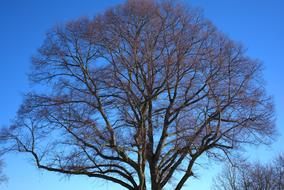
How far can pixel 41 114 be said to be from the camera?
71.4 ft

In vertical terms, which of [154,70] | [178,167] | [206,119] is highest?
[154,70]

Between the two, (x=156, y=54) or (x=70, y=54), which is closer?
(x=156, y=54)

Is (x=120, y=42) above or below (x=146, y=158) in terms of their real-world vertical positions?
above

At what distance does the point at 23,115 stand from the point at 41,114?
3.64ft

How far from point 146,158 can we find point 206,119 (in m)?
3.84

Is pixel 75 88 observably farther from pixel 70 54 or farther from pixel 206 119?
pixel 206 119

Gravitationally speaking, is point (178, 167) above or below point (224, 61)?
below

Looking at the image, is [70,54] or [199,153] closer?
[199,153]

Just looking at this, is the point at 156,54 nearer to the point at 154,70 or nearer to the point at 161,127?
the point at 154,70

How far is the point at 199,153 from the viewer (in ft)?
70.5

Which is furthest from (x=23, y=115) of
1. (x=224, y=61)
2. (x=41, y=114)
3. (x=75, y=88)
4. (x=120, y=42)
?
(x=224, y=61)

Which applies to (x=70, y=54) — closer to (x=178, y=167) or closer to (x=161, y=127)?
(x=161, y=127)

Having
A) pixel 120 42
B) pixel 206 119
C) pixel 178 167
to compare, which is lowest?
pixel 178 167

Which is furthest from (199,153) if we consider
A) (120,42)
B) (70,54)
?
(70,54)
